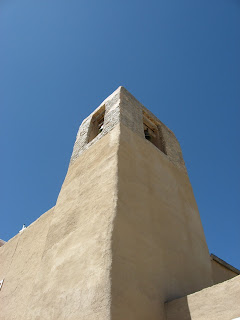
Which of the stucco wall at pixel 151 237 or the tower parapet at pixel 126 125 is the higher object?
the tower parapet at pixel 126 125

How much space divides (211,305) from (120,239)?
120 centimetres

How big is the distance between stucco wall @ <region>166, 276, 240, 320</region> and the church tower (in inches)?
8.2

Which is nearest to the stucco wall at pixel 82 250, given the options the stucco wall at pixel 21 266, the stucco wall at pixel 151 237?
the stucco wall at pixel 151 237

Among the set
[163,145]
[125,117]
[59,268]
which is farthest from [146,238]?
[163,145]

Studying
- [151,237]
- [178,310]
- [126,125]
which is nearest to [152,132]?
[126,125]

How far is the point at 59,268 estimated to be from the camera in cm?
359

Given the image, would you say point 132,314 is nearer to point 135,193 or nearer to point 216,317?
point 216,317

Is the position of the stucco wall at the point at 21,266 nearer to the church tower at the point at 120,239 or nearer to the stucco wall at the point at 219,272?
the church tower at the point at 120,239

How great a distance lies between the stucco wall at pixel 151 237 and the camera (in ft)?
9.68

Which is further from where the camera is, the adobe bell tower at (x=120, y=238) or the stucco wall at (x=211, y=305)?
the adobe bell tower at (x=120, y=238)

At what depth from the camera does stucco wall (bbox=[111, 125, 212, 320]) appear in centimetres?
295

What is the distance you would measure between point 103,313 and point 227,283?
132 centimetres

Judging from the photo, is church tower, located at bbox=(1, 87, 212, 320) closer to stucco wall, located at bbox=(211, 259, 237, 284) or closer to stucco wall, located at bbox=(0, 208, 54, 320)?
stucco wall, located at bbox=(0, 208, 54, 320)

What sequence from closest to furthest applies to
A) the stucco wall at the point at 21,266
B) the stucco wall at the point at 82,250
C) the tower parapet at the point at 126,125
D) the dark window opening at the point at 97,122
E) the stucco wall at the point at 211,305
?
the stucco wall at the point at 211,305 < the stucco wall at the point at 82,250 < the stucco wall at the point at 21,266 < the tower parapet at the point at 126,125 < the dark window opening at the point at 97,122
